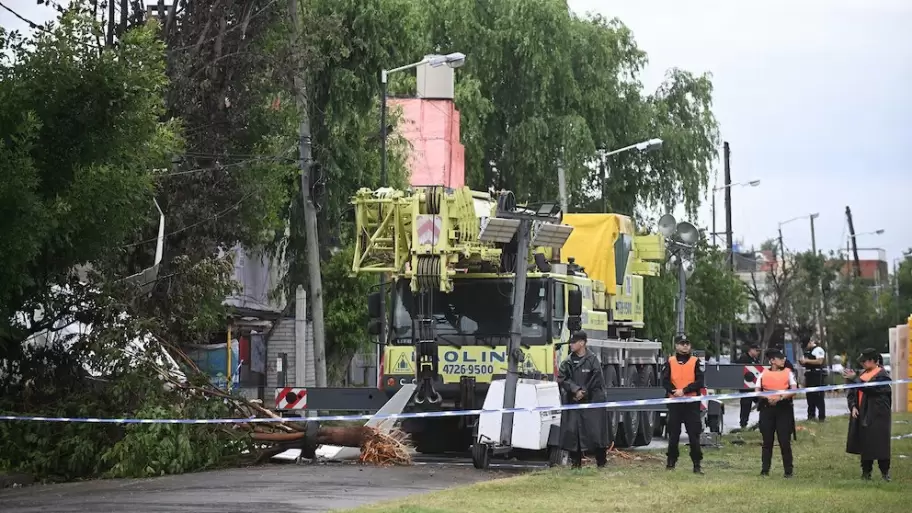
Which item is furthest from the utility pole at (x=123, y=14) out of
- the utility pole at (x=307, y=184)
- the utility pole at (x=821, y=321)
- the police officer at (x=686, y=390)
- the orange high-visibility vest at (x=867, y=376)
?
the utility pole at (x=821, y=321)

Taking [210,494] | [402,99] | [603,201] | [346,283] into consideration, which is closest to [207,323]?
[210,494]

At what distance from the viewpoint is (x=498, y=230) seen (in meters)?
19.8

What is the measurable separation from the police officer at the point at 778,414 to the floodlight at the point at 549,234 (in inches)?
164

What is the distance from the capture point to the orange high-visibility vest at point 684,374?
18.5m

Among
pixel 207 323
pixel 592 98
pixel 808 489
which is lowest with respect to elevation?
pixel 808 489

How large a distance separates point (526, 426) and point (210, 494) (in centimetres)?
484

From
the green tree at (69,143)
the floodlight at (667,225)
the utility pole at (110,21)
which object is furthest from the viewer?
the floodlight at (667,225)

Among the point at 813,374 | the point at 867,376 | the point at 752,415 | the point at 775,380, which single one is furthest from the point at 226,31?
the point at 752,415

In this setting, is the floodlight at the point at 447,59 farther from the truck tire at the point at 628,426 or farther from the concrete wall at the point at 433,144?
the concrete wall at the point at 433,144

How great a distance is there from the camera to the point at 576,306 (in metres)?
21.4

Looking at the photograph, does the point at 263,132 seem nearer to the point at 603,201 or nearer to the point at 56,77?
the point at 56,77

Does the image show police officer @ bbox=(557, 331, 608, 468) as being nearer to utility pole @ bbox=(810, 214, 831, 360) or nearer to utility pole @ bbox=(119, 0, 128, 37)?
utility pole @ bbox=(119, 0, 128, 37)

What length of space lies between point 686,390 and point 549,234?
371 centimetres

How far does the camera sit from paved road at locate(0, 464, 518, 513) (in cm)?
1445
